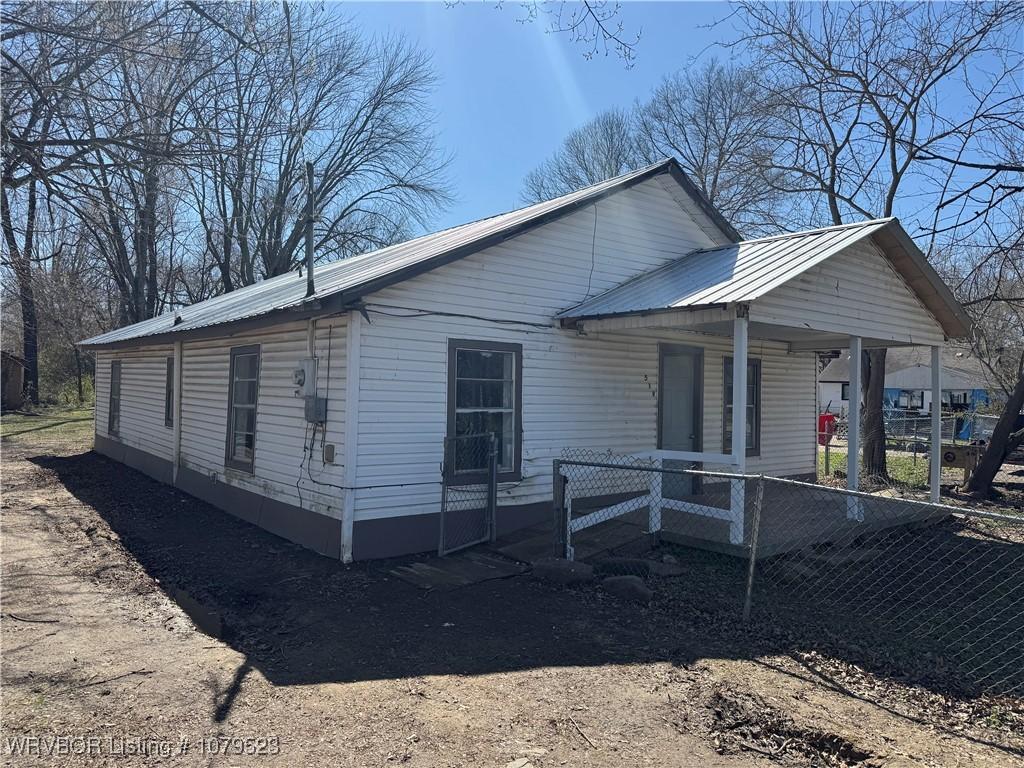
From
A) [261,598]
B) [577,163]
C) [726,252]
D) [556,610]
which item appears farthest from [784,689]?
[577,163]

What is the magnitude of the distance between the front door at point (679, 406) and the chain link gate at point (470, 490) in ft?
10.00

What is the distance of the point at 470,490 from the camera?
8523 mm

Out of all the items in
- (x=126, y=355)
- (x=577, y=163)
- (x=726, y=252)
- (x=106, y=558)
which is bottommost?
(x=106, y=558)

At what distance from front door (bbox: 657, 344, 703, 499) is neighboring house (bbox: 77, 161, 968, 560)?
33 millimetres

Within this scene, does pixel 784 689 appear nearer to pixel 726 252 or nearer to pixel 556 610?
pixel 556 610

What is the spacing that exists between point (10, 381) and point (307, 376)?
3087 cm

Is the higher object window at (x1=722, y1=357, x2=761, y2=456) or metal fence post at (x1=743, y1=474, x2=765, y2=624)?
window at (x1=722, y1=357, x2=761, y2=456)

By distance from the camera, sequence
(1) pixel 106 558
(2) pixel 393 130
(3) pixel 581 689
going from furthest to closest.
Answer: (2) pixel 393 130 → (1) pixel 106 558 → (3) pixel 581 689

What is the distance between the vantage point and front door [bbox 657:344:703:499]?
10.5m

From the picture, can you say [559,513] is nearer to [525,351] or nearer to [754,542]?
[525,351]

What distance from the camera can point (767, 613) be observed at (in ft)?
20.5

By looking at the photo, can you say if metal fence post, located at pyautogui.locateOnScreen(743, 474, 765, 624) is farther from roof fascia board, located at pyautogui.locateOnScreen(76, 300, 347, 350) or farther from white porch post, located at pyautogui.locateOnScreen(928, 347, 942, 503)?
white porch post, located at pyautogui.locateOnScreen(928, 347, 942, 503)

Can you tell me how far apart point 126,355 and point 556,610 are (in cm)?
1437

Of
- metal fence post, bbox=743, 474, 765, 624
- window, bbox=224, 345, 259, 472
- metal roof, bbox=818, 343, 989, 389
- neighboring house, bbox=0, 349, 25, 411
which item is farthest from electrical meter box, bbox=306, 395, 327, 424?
metal roof, bbox=818, 343, 989, 389
